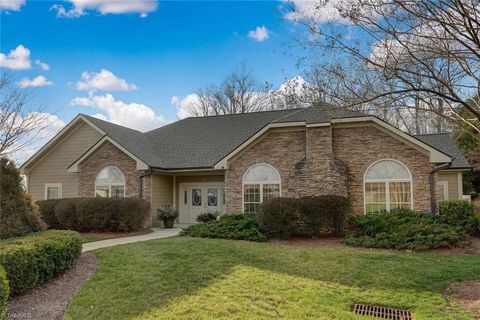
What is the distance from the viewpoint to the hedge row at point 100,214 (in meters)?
16.2

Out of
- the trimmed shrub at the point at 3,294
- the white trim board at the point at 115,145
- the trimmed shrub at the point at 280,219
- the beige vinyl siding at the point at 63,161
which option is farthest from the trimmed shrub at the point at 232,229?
the beige vinyl siding at the point at 63,161

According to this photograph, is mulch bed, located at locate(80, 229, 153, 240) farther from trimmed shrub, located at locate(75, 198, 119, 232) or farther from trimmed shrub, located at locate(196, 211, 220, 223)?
trimmed shrub, located at locate(196, 211, 220, 223)

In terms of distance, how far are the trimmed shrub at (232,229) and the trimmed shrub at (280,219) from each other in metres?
0.43

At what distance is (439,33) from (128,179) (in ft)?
49.2

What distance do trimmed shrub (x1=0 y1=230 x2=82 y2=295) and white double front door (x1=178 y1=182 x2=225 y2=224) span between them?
11.4 metres

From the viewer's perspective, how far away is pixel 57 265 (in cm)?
794

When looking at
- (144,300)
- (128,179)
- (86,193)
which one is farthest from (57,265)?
(86,193)

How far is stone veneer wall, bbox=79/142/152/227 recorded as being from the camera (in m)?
18.6

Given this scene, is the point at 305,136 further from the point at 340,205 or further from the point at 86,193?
the point at 86,193

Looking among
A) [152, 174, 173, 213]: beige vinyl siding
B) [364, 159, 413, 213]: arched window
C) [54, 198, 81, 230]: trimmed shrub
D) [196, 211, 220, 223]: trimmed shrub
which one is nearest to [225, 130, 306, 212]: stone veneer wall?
[196, 211, 220, 223]: trimmed shrub

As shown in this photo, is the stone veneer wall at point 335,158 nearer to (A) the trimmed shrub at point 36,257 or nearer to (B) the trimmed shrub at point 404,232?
(B) the trimmed shrub at point 404,232

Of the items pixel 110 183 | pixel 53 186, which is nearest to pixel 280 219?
pixel 110 183

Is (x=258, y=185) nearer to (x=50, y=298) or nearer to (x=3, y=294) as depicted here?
(x=50, y=298)

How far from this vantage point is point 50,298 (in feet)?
22.5
